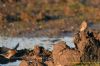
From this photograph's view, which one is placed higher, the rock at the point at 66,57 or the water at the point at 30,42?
the water at the point at 30,42

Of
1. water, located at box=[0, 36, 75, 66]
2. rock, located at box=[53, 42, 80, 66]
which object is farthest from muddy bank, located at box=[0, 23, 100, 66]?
water, located at box=[0, 36, 75, 66]

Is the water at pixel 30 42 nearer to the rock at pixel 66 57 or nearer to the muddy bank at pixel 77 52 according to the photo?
the muddy bank at pixel 77 52

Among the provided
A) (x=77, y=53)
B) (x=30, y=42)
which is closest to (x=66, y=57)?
(x=77, y=53)

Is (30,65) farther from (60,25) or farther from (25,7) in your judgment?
(25,7)

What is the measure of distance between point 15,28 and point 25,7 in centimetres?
590

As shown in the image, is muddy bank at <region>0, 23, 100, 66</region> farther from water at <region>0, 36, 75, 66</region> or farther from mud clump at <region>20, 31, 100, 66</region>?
water at <region>0, 36, 75, 66</region>

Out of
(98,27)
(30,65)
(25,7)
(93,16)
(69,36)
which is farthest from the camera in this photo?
(25,7)

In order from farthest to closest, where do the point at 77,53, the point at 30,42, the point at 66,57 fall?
the point at 30,42, the point at 77,53, the point at 66,57

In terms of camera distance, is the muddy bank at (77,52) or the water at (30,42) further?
the water at (30,42)

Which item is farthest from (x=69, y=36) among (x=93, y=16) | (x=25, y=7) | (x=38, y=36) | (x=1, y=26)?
(x=25, y=7)

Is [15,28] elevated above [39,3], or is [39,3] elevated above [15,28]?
[39,3]

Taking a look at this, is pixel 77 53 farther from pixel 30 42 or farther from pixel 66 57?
pixel 30 42

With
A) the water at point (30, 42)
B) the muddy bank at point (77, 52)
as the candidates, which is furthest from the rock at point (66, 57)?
the water at point (30, 42)

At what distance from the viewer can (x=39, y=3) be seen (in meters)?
30.8
